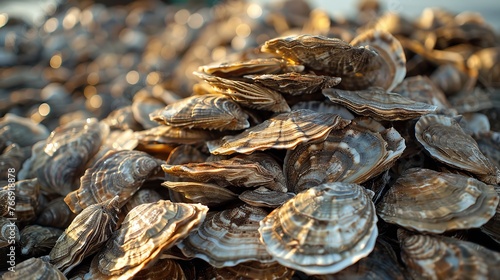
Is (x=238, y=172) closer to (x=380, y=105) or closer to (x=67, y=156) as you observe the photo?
(x=380, y=105)

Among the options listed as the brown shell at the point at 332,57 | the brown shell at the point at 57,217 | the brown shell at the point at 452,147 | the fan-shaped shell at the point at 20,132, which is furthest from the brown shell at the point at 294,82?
the fan-shaped shell at the point at 20,132

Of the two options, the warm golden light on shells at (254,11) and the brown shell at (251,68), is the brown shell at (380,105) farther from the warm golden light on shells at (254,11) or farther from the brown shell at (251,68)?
the warm golden light on shells at (254,11)

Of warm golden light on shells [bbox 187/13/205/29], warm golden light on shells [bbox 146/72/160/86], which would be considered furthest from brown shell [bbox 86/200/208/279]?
warm golden light on shells [bbox 187/13/205/29]

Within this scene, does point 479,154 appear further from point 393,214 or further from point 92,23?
point 92,23

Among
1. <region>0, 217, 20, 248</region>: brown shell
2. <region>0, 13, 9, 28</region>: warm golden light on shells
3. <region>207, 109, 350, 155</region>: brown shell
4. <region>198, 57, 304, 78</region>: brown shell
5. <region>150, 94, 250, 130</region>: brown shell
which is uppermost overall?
<region>0, 13, 9, 28</region>: warm golden light on shells

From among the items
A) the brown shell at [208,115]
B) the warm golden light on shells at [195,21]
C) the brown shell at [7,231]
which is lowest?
the brown shell at [7,231]

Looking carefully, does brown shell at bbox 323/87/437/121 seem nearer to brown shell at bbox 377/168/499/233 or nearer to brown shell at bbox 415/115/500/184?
brown shell at bbox 415/115/500/184

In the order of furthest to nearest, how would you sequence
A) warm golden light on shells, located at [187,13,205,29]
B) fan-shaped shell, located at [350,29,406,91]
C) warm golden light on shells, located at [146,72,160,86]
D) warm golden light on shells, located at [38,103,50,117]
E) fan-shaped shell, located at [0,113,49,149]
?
warm golden light on shells, located at [187,13,205,29], warm golden light on shells, located at [146,72,160,86], warm golden light on shells, located at [38,103,50,117], fan-shaped shell, located at [0,113,49,149], fan-shaped shell, located at [350,29,406,91]
